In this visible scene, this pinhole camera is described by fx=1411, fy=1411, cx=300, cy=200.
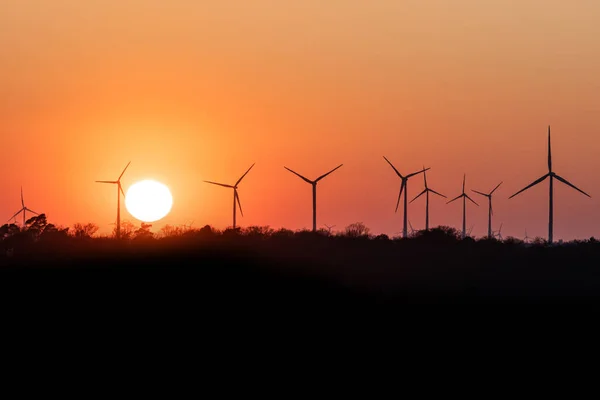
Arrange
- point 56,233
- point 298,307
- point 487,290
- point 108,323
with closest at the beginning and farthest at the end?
point 108,323 < point 298,307 < point 487,290 < point 56,233

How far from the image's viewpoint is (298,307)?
385 ft

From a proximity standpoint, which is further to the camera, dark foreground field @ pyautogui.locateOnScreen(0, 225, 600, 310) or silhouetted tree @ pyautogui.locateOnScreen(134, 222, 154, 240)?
silhouetted tree @ pyautogui.locateOnScreen(134, 222, 154, 240)

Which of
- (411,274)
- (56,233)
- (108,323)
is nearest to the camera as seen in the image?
(108,323)

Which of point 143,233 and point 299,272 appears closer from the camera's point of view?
point 299,272

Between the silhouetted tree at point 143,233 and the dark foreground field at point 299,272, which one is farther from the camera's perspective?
the silhouetted tree at point 143,233

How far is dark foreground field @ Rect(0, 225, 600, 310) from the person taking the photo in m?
122

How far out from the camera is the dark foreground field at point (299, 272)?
12244 cm

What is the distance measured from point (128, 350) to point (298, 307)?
21.3 meters

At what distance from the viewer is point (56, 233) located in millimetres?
197875

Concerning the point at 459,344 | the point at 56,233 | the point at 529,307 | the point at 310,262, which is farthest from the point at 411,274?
the point at 56,233

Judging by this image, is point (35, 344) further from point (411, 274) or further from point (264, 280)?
point (411, 274)

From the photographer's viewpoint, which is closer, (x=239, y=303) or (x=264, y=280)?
(x=239, y=303)

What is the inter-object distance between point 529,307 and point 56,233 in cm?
9392

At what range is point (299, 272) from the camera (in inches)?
A: 5384
